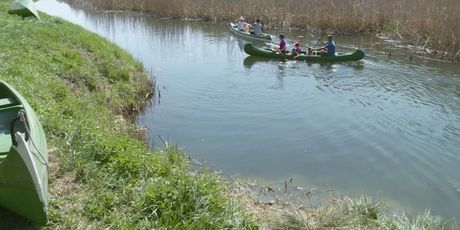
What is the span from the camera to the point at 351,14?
22109 millimetres

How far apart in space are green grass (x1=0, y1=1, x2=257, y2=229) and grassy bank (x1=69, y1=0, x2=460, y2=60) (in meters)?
12.6

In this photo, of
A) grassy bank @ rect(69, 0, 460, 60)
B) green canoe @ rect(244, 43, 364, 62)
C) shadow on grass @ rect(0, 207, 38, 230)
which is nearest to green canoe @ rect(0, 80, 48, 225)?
shadow on grass @ rect(0, 207, 38, 230)

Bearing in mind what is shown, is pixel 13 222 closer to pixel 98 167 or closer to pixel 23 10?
pixel 98 167

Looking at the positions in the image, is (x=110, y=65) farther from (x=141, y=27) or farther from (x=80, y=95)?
(x=141, y=27)

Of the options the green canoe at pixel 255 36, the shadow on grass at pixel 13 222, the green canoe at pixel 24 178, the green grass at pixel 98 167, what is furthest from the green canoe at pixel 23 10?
the shadow on grass at pixel 13 222

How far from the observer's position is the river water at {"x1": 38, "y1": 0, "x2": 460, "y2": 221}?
8562 millimetres

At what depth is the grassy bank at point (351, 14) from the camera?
17484 millimetres

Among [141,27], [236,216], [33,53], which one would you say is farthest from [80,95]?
[141,27]

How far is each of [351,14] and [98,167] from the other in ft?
61.0

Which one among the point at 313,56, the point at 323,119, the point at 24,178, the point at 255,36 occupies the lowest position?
the point at 323,119

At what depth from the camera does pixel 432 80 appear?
1476cm

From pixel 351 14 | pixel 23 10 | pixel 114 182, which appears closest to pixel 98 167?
pixel 114 182

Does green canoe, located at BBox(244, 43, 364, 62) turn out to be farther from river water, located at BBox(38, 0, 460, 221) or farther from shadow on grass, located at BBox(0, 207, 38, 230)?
shadow on grass, located at BBox(0, 207, 38, 230)

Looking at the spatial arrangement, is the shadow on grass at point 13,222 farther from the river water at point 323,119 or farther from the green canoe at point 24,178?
the river water at point 323,119
